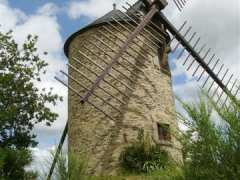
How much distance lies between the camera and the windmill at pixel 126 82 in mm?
11867

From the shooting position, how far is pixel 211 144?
5133 millimetres

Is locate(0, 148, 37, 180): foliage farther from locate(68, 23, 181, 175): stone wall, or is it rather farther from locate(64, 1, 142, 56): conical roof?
locate(64, 1, 142, 56): conical roof

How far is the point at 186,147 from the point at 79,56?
341 inches

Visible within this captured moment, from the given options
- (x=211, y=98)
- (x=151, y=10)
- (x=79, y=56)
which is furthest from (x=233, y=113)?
(x=79, y=56)

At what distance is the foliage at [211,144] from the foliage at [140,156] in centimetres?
578

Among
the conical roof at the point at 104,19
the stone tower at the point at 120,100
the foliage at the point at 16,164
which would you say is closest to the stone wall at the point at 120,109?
the stone tower at the point at 120,100

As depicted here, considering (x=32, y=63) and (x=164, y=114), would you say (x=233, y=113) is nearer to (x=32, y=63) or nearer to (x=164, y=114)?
(x=164, y=114)

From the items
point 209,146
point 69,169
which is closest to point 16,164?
point 69,169

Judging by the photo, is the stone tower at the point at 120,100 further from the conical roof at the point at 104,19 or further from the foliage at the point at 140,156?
the foliage at the point at 140,156

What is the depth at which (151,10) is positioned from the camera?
1259 cm

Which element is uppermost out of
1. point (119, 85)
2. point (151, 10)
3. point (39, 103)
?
point (151, 10)

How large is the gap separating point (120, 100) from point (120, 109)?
2.70 feet

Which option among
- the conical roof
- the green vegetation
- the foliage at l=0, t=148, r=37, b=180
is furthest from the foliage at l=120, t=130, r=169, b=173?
the green vegetation

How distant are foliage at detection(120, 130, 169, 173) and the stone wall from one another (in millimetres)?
270
